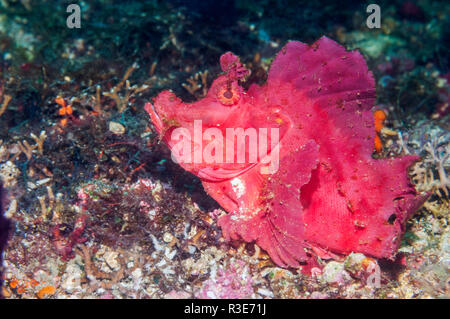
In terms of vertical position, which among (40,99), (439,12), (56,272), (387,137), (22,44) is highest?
(439,12)

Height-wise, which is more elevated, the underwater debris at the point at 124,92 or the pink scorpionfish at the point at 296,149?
the underwater debris at the point at 124,92

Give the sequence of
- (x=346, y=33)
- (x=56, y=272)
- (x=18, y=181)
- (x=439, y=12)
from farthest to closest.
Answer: (x=439, y=12), (x=346, y=33), (x=18, y=181), (x=56, y=272)

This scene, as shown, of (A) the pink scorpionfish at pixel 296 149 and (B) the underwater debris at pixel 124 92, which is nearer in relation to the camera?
(A) the pink scorpionfish at pixel 296 149

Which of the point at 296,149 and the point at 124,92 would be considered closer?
the point at 296,149

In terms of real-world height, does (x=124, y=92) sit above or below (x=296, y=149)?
above

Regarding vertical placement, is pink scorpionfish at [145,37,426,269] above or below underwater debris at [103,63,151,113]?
below

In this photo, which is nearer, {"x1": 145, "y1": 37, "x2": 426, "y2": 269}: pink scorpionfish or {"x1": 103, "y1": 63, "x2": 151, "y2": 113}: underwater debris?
{"x1": 145, "y1": 37, "x2": 426, "y2": 269}: pink scorpionfish
